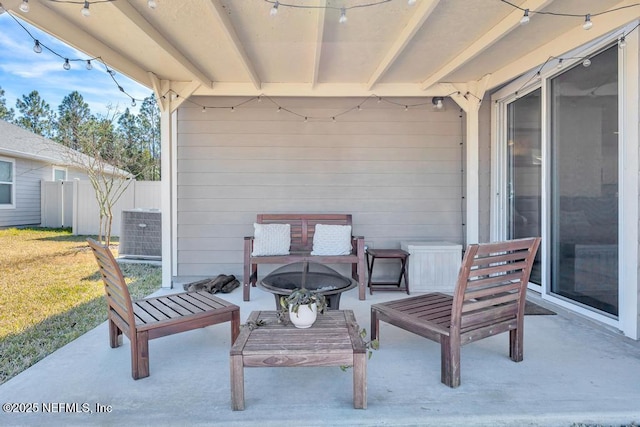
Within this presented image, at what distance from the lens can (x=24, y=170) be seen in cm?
1007

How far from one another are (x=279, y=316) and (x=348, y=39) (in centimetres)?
253

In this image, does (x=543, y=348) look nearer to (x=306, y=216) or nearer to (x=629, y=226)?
(x=629, y=226)

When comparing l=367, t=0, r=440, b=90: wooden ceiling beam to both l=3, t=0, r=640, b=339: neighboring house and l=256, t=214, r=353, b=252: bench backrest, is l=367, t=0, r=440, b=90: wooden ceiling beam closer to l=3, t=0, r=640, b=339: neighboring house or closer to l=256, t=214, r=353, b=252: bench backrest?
l=3, t=0, r=640, b=339: neighboring house

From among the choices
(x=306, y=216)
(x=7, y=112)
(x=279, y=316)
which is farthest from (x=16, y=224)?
(x=7, y=112)

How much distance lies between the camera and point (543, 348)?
2604 mm

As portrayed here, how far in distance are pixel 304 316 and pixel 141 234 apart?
4.97m

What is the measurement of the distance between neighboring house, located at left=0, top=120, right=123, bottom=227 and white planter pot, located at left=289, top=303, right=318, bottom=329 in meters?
9.33

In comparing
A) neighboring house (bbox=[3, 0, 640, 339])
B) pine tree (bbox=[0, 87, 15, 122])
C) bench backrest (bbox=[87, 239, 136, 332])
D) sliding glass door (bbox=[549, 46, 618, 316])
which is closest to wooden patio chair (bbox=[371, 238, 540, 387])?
neighboring house (bbox=[3, 0, 640, 339])

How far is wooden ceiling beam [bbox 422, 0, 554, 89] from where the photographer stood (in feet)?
8.70

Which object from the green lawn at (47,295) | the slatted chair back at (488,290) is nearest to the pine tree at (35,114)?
the green lawn at (47,295)

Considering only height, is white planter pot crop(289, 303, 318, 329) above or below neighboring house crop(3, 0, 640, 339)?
below

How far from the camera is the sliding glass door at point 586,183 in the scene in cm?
293

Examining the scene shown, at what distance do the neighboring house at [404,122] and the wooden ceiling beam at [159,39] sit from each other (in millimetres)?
14

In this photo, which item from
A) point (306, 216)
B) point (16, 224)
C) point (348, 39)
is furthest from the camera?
point (16, 224)
